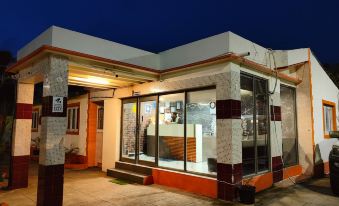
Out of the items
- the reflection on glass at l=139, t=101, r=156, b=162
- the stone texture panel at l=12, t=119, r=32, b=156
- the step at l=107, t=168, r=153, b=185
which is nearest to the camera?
the stone texture panel at l=12, t=119, r=32, b=156

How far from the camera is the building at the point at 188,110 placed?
245 inches

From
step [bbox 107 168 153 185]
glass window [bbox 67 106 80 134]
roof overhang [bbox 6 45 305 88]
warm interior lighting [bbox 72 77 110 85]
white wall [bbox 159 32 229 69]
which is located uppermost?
white wall [bbox 159 32 229 69]

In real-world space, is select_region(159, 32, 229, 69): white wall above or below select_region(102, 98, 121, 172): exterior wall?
above

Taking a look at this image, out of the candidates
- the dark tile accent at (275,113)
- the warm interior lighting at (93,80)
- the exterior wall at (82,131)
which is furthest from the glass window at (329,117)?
the exterior wall at (82,131)

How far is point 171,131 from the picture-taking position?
8.43m

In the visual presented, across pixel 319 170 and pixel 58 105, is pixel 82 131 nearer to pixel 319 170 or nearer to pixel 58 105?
pixel 58 105

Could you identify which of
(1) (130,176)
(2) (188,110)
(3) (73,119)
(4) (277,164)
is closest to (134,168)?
(1) (130,176)

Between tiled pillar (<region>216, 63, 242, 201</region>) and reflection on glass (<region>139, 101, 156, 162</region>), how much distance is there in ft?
10.1

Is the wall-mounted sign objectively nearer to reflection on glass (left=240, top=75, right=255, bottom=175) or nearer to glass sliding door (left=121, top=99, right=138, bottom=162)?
glass sliding door (left=121, top=99, right=138, bottom=162)

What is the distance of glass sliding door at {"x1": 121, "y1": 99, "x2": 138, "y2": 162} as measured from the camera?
31.0ft

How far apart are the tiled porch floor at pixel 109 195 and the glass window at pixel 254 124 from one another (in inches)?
70.5

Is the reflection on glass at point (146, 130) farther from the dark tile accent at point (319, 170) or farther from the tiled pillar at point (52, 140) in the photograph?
the dark tile accent at point (319, 170)

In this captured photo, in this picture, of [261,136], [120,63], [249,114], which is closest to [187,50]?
[120,63]

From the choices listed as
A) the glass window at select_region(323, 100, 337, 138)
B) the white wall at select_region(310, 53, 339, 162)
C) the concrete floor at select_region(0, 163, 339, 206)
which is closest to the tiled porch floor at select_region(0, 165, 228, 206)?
the concrete floor at select_region(0, 163, 339, 206)
